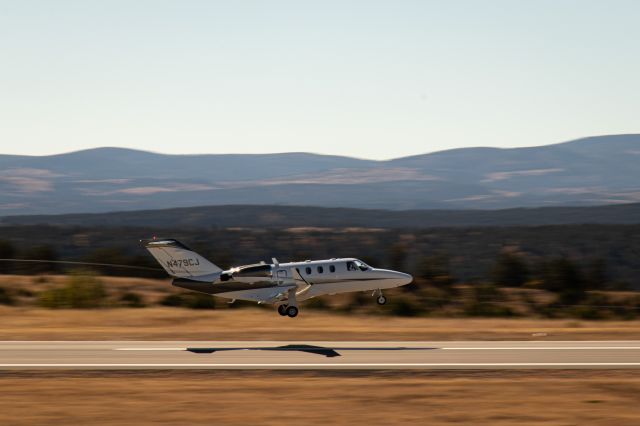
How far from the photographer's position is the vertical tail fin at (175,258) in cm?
3412

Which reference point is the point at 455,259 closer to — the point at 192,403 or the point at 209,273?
the point at 209,273

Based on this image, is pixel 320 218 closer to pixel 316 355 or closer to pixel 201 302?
pixel 201 302

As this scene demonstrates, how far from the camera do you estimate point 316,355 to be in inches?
1025

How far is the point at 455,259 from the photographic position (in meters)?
83.1

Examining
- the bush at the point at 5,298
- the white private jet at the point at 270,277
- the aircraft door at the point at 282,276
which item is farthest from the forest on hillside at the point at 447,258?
the aircraft door at the point at 282,276

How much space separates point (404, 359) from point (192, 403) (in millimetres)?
8010

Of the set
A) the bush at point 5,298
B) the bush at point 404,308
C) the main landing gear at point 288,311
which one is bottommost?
the bush at point 404,308

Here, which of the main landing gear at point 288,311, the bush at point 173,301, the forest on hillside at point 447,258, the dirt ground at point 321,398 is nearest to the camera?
the dirt ground at point 321,398

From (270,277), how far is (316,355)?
9.34 m

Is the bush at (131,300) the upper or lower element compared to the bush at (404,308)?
upper

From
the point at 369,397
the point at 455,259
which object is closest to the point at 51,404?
the point at 369,397

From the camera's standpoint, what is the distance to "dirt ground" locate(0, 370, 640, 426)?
17.2 meters

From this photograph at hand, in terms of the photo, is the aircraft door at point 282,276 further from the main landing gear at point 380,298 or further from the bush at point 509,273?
the bush at point 509,273

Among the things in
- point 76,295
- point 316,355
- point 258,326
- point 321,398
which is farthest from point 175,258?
point 321,398
